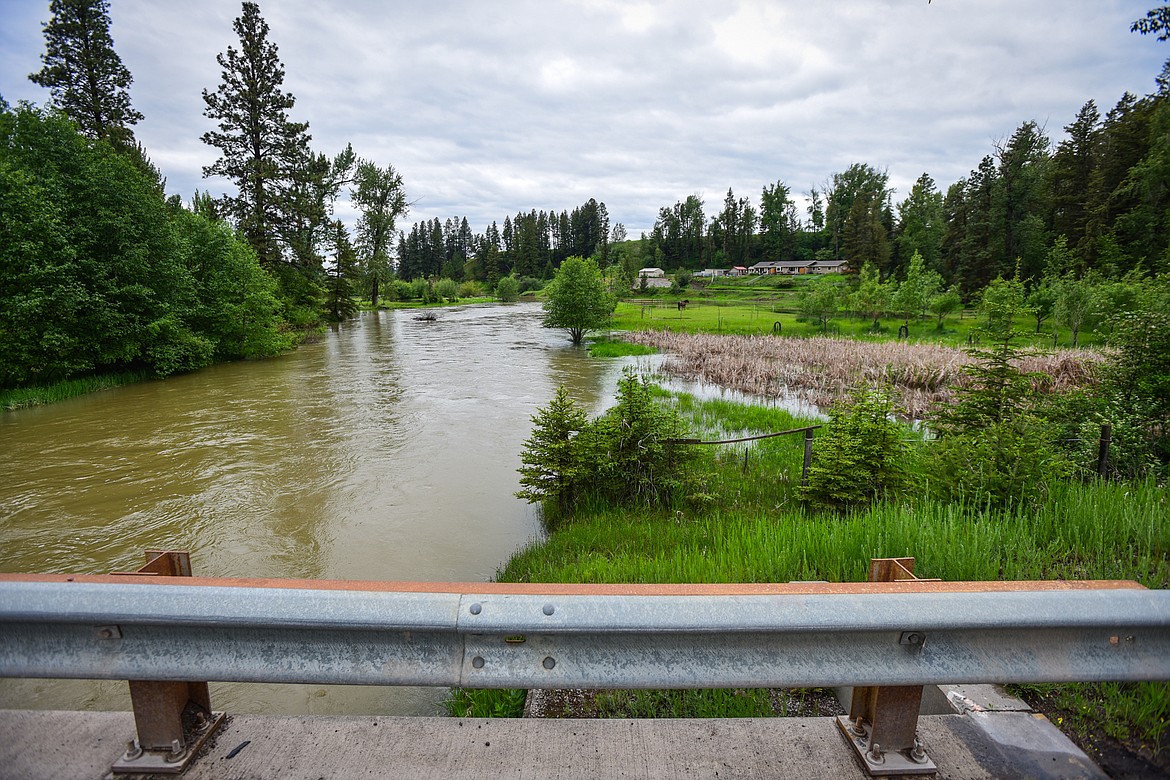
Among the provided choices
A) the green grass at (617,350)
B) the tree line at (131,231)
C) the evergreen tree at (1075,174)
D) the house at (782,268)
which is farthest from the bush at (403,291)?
the evergreen tree at (1075,174)

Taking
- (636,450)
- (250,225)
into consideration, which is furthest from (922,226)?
(636,450)

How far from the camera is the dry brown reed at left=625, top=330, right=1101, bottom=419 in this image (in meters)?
15.0

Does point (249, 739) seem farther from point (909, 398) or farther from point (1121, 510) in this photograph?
point (909, 398)

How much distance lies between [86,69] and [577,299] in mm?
26968

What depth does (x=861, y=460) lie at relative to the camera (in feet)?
20.5

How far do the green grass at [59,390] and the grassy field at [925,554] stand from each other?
16.8 metres

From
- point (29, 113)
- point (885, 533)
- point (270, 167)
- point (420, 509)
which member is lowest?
point (420, 509)

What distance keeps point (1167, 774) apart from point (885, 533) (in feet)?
7.64

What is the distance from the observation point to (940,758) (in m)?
1.92

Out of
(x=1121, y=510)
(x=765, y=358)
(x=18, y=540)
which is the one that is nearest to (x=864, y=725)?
(x=1121, y=510)

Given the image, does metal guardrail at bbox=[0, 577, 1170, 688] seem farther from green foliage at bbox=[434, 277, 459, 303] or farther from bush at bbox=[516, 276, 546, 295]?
bush at bbox=[516, 276, 546, 295]

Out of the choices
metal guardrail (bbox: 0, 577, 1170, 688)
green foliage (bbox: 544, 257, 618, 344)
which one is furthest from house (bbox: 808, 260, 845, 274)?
metal guardrail (bbox: 0, 577, 1170, 688)

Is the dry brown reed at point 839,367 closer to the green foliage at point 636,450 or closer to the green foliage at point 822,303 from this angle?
the green foliage at point 636,450

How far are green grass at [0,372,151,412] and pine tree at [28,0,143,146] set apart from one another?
624 inches
